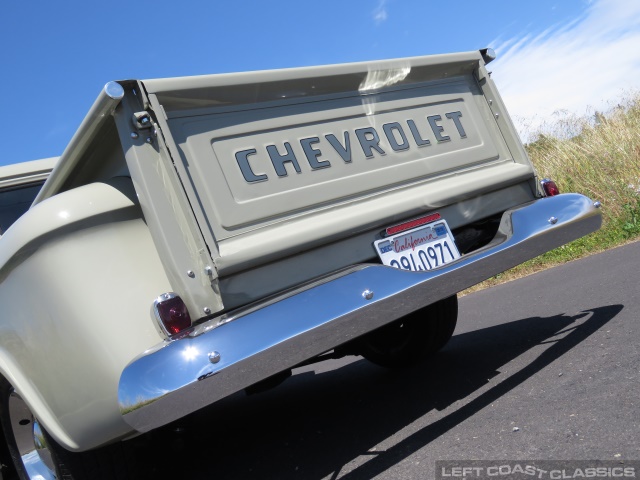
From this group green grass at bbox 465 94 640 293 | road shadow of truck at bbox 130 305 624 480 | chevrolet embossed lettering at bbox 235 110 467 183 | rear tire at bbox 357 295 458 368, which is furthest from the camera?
green grass at bbox 465 94 640 293

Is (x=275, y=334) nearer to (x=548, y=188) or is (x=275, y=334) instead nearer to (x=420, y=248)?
(x=420, y=248)

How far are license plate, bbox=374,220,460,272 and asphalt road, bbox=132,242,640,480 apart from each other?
2.33 ft

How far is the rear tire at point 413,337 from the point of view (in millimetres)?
4215

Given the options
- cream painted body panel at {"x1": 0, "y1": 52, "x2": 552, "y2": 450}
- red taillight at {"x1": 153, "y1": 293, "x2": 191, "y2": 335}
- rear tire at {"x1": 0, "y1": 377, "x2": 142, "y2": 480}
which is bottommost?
rear tire at {"x1": 0, "y1": 377, "x2": 142, "y2": 480}

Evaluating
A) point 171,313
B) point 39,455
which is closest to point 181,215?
point 171,313

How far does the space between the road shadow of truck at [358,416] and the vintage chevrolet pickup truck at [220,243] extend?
446 mm

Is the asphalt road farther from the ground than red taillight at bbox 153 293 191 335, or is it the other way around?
red taillight at bbox 153 293 191 335

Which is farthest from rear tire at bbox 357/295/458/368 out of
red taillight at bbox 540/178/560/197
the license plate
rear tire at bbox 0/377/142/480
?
rear tire at bbox 0/377/142/480

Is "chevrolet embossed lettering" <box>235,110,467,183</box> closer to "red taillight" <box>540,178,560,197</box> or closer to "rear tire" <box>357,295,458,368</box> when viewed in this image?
"red taillight" <box>540,178,560,197</box>

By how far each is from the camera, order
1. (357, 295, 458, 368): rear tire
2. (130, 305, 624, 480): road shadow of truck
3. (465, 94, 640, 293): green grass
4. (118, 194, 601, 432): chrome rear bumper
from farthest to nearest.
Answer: (465, 94, 640, 293): green grass → (357, 295, 458, 368): rear tire → (130, 305, 624, 480): road shadow of truck → (118, 194, 601, 432): chrome rear bumper

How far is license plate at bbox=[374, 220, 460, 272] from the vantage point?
10.2 feet

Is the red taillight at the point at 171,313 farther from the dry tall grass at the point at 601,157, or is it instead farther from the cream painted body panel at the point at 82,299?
the dry tall grass at the point at 601,157

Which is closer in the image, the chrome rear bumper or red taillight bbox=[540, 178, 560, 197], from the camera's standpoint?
the chrome rear bumper

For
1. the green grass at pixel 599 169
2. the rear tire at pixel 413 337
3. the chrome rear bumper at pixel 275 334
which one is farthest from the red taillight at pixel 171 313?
the green grass at pixel 599 169
